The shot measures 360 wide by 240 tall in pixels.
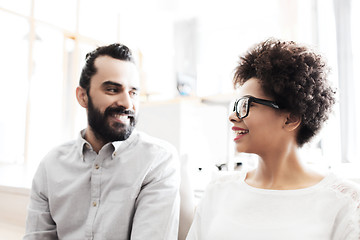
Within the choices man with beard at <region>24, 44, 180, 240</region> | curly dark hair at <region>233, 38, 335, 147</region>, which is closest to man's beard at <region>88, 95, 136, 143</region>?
man with beard at <region>24, 44, 180, 240</region>

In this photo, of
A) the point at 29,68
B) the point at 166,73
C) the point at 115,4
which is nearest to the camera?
the point at 29,68

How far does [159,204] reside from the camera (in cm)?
126

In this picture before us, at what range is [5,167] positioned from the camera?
344 centimetres

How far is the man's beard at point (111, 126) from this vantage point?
1432 mm

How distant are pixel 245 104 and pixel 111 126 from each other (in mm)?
693

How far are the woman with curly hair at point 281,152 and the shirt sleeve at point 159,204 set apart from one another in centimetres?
27

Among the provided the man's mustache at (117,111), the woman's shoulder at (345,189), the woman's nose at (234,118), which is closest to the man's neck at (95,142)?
the man's mustache at (117,111)

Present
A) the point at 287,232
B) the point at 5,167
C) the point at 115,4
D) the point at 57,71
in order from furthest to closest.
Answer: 1. the point at 115,4
2. the point at 57,71
3. the point at 5,167
4. the point at 287,232

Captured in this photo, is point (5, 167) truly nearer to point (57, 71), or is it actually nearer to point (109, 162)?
point (57, 71)

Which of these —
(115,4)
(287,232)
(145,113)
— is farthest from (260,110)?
(115,4)

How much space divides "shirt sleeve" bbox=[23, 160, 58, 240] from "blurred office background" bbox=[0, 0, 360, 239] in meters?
0.66

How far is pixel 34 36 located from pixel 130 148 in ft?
10.2

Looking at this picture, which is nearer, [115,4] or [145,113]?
[145,113]

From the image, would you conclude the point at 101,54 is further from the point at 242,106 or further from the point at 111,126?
the point at 242,106
